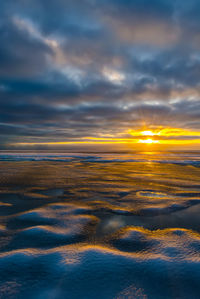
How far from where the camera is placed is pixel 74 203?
4668mm

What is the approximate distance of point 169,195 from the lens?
5422 millimetres

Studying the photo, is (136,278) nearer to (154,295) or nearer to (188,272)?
(154,295)

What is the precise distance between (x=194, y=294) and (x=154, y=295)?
0.42m

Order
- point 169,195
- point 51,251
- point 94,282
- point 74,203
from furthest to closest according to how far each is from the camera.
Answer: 1. point 169,195
2. point 74,203
3. point 51,251
4. point 94,282

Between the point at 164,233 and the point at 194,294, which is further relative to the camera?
the point at 164,233

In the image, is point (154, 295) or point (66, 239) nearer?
point (154, 295)

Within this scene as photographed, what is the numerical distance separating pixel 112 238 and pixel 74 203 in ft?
6.86

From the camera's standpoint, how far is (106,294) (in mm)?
1728

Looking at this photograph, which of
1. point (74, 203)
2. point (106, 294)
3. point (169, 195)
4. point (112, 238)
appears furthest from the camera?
point (169, 195)

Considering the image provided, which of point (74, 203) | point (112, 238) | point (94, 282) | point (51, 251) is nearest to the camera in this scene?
point (94, 282)

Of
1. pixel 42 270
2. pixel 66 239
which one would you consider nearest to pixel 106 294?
pixel 42 270

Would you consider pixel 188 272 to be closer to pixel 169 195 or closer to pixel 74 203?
pixel 74 203

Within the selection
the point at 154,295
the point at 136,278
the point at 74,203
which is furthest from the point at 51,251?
the point at 74,203

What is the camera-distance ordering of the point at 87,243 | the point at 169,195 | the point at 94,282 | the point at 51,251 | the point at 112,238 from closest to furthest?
1. the point at 94,282
2. the point at 51,251
3. the point at 87,243
4. the point at 112,238
5. the point at 169,195
